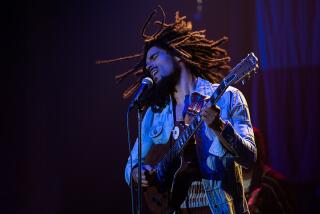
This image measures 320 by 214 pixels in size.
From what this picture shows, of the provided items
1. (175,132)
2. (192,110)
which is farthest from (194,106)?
(175,132)

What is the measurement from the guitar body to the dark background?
1.48 meters

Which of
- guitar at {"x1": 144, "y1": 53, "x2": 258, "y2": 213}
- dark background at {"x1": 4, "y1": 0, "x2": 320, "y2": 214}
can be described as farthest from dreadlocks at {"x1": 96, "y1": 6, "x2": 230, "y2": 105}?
dark background at {"x1": 4, "y1": 0, "x2": 320, "y2": 214}

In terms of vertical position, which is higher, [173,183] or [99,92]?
[99,92]

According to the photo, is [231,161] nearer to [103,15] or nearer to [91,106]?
[91,106]

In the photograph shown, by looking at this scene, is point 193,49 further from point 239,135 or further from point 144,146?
point 239,135

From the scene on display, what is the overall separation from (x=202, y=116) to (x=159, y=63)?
795 millimetres

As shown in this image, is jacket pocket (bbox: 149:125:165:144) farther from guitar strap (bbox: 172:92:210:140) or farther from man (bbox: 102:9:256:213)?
guitar strap (bbox: 172:92:210:140)

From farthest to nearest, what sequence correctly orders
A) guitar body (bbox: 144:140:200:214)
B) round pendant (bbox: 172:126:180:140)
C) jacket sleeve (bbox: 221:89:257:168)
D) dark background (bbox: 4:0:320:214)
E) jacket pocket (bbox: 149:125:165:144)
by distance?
dark background (bbox: 4:0:320:214) → jacket pocket (bbox: 149:125:165:144) → round pendant (bbox: 172:126:180:140) → guitar body (bbox: 144:140:200:214) → jacket sleeve (bbox: 221:89:257:168)

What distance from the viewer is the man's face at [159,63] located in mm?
2838

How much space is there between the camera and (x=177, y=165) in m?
2.62

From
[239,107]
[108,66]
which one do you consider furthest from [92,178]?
[239,107]

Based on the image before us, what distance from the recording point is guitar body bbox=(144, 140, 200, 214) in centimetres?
246

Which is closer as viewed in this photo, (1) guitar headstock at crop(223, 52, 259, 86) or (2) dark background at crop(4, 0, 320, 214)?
(1) guitar headstock at crop(223, 52, 259, 86)

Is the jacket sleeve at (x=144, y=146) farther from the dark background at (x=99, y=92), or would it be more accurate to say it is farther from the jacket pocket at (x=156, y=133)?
the dark background at (x=99, y=92)
